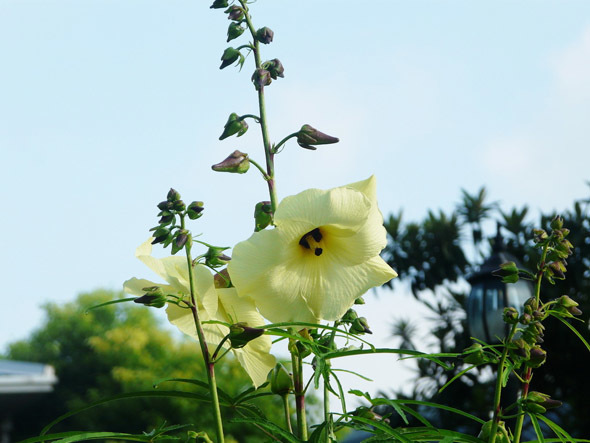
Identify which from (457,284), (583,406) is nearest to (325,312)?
(583,406)

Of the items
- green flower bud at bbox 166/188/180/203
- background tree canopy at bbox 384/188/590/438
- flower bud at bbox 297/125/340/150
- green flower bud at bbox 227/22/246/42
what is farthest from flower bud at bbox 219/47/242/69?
background tree canopy at bbox 384/188/590/438

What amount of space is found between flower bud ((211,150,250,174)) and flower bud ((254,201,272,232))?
60 mm

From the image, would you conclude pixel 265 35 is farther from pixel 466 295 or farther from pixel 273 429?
pixel 466 295

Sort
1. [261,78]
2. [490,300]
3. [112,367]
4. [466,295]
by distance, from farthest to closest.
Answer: [112,367], [466,295], [490,300], [261,78]

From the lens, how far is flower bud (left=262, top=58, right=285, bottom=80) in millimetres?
1054

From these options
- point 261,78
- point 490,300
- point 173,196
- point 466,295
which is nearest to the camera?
point 173,196

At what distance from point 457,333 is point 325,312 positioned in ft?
23.3

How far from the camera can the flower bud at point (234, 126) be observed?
1028 mm

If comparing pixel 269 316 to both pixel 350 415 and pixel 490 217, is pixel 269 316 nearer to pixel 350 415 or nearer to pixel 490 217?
pixel 350 415

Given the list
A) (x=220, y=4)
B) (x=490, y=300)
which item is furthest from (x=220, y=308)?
(x=490, y=300)

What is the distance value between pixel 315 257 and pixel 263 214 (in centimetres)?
9

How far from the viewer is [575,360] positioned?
7.13m

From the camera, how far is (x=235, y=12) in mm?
1080

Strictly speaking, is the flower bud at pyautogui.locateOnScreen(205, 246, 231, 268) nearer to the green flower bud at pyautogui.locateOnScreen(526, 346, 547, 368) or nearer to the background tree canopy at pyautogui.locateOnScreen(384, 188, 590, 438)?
the green flower bud at pyautogui.locateOnScreen(526, 346, 547, 368)
